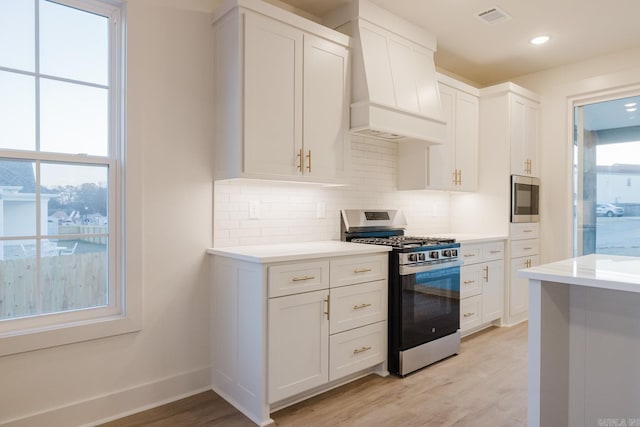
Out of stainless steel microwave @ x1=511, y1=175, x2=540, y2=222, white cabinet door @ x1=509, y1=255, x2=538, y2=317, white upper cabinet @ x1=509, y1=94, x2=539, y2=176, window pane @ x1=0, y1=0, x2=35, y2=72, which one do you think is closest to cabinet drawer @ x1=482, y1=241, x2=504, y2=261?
white cabinet door @ x1=509, y1=255, x2=538, y2=317

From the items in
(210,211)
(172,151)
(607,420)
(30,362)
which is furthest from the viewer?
(210,211)

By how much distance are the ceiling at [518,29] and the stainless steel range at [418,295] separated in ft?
5.65

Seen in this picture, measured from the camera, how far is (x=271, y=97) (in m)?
2.56

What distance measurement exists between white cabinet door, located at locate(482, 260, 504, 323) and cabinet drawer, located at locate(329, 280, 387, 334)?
151 cm

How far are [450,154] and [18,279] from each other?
3588 millimetres

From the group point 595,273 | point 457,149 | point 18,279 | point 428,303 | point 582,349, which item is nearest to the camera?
point 595,273

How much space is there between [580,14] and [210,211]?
3383mm

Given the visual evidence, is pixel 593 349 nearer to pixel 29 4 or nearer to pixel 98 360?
pixel 98 360

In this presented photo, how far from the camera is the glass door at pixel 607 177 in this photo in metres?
4.07

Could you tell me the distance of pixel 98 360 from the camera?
2229 mm

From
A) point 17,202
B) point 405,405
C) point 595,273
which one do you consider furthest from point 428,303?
point 17,202

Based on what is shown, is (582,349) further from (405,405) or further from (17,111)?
(17,111)

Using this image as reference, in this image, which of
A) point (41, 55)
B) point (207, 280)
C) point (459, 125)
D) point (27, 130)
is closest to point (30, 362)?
point (207, 280)

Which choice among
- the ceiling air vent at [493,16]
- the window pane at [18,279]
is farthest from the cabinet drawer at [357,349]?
the ceiling air vent at [493,16]
